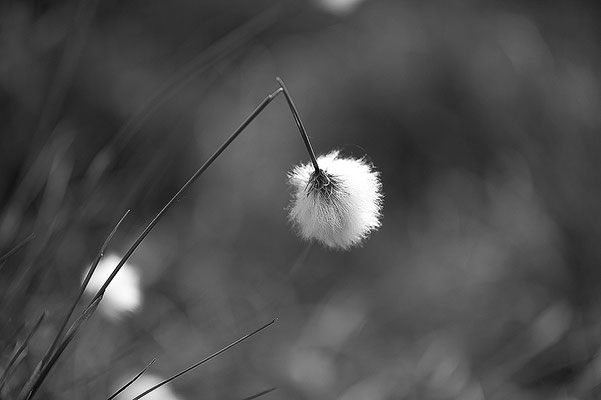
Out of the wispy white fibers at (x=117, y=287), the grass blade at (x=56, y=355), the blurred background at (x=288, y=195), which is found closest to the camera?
the grass blade at (x=56, y=355)

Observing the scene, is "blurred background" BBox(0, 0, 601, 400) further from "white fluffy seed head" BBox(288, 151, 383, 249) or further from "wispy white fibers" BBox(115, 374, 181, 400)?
"white fluffy seed head" BBox(288, 151, 383, 249)

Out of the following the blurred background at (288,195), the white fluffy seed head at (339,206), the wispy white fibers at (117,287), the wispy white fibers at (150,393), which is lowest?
the white fluffy seed head at (339,206)

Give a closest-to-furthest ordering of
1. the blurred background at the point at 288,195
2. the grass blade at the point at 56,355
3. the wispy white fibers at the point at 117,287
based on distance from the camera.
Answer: the grass blade at the point at 56,355
the wispy white fibers at the point at 117,287
the blurred background at the point at 288,195

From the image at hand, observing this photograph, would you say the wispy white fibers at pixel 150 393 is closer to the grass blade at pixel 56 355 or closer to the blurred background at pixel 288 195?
the blurred background at pixel 288 195

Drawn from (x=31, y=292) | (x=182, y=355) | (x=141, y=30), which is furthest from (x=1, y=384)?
(x=141, y=30)

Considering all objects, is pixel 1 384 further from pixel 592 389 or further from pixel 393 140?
pixel 393 140

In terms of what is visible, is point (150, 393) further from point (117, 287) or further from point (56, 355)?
point (56, 355)

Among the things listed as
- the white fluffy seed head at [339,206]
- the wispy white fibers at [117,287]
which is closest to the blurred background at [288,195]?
the wispy white fibers at [117,287]
